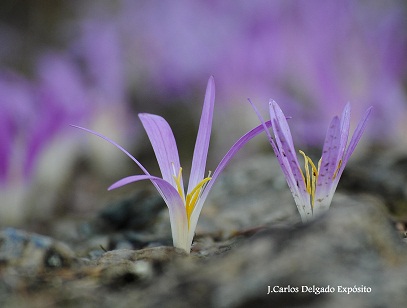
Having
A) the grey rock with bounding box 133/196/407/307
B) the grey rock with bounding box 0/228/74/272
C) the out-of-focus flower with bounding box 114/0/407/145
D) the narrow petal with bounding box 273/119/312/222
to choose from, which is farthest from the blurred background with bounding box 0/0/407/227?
the grey rock with bounding box 133/196/407/307

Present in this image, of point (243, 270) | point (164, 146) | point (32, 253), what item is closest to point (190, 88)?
point (164, 146)

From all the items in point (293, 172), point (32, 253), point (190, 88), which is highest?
point (190, 88)

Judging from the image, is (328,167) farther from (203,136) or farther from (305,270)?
(305,270)

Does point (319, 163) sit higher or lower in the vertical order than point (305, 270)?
higher

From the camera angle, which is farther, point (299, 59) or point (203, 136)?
point (299, 59)

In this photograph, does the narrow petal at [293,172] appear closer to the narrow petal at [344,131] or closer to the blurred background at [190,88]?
the narrow petal at [344,131]

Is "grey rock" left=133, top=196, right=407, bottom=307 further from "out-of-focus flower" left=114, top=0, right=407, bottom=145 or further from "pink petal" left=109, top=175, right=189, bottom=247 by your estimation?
"out-of-focus flower" left=114, top=0, right=407, bottom=145

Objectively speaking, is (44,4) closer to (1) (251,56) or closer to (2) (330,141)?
(1) (251,56)
